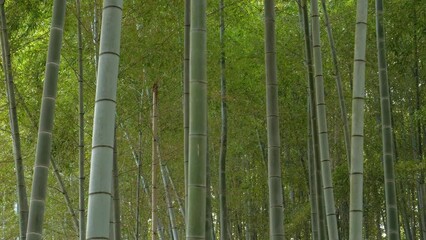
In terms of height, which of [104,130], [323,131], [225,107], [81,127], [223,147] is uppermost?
[225,107]

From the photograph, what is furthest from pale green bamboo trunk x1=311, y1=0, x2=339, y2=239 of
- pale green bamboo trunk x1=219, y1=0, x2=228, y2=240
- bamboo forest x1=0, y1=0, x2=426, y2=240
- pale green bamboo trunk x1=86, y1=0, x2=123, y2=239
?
pale green bamboo trunk x1=86, y1=0, x2=123, y2=239

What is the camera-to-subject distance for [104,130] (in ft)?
9.49

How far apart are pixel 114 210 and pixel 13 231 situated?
10694 millimetres

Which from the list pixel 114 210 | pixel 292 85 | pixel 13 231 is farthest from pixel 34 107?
pixel 13 231

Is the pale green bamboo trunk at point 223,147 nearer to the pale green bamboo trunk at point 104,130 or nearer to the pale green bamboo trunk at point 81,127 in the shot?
the pale green bamboo trunk at point 81,127

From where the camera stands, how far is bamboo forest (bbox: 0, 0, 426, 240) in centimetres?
388

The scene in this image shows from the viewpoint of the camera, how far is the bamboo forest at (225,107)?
3.88m

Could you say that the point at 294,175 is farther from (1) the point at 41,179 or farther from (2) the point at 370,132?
(1) the point at 41,179

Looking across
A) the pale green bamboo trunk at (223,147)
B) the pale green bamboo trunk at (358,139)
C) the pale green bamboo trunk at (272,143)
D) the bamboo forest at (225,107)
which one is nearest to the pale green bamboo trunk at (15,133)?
the bamboo forest at (225,107)

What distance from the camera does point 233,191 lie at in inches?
417

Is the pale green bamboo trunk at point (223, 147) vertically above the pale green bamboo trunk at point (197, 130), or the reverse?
the pale green bamboo trunk at point (223, 147)

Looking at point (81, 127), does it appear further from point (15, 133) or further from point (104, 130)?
point (104, 130)

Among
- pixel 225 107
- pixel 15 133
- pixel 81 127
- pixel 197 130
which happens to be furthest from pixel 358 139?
pixel 225 107

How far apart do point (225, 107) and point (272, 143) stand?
2.97 m
